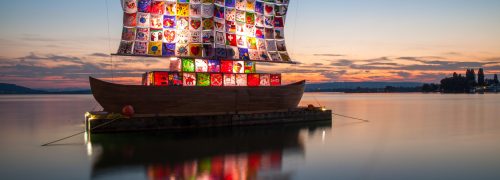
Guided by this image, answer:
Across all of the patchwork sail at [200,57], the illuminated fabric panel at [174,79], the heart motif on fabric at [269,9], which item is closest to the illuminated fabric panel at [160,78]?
the patchwork sail at [200,57]

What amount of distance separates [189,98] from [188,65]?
258 cm

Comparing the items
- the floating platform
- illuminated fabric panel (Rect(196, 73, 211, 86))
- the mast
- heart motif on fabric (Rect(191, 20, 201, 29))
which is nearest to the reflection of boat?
the floating platform

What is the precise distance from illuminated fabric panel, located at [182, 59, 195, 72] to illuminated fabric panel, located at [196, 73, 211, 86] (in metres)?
0.81

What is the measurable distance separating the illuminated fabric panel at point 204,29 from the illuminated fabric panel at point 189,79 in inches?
48.9

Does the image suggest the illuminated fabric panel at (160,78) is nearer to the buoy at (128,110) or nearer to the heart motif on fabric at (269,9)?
the buoy at (128,110)

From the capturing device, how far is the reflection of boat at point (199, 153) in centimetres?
1265

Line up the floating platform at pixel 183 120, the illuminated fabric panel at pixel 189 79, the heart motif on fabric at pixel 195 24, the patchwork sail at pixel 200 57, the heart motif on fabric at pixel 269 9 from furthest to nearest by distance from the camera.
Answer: the heart motif on fabric at pixel 269 9, the heart motif on fabric at pixel 195 24, the illuminated fabric panel at pixel 189 79, the patchwork sail at pixel 200 57, the floating platform at pixel 183 120

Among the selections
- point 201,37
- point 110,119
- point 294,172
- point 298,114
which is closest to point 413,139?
point 298,114

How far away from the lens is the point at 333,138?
2141 cm

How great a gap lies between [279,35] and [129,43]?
35.1ft

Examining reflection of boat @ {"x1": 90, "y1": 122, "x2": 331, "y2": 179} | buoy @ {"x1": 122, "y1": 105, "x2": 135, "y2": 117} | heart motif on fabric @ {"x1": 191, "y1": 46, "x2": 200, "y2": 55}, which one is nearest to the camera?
reflection of boat @ {"x1": 90, "y1": 122, "x2": 331, "y2": 179}

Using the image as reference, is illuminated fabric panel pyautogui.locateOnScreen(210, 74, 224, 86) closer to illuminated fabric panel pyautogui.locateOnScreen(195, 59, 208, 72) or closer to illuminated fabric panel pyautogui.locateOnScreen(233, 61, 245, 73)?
illuminated fabric panel pyautogui.locateOnScreen(195, 59, 208, 72)

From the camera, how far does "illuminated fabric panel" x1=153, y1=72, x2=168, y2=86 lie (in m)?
22.6

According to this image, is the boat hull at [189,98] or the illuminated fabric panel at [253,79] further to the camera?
the illuminated fabric panel at [253,79]
